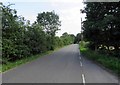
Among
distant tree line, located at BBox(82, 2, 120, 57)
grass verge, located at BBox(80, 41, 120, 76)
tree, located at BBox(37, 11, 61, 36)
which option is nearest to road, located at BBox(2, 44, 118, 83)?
grass verge, located at BBox(80, 41, 120, 76)

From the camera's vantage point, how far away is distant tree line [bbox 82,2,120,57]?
1109 inches

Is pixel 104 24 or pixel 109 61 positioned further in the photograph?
pixel 104 24

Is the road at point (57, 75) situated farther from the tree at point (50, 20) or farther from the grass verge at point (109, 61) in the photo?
the tree at point (50, 20)

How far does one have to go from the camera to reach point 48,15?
275 feet

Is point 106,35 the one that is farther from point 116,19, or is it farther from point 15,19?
point 15,19

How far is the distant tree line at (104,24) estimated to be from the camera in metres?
28.2

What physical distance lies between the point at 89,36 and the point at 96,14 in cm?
307

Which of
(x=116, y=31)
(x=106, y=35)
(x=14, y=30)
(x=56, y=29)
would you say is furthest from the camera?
(x=56, y=29)

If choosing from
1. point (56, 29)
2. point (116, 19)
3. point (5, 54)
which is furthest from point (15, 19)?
point (56, 29)

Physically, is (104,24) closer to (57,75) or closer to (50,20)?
(57,75)

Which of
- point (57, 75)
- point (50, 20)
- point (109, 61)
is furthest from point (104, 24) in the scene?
point (50, 20)

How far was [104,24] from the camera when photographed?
28016 millimetres

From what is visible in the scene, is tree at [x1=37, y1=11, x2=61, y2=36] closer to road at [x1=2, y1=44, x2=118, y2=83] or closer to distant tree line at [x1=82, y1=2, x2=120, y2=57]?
distant tree line at [x1=82, y1=2, x2=120, y2=57]

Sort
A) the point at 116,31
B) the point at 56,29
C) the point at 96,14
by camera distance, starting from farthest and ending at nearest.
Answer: the point at 56,29 → the point at 96,14 → the point at 116,31
